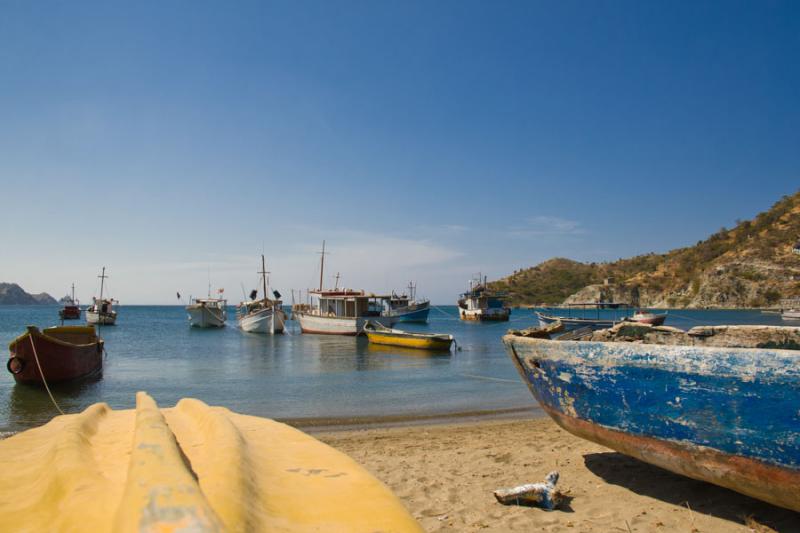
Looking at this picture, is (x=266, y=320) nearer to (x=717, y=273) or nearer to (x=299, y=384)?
(x=299, y=384)

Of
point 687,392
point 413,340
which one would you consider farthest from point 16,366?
point 413,340

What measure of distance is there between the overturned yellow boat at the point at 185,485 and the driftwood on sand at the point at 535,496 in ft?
10.5

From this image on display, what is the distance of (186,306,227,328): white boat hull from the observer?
2306 inches

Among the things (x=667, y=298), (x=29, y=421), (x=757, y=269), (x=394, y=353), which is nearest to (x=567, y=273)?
(x=667, y=298)

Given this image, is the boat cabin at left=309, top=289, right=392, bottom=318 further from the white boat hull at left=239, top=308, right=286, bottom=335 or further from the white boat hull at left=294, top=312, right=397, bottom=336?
the white boat hull at left=239, top=308, right=286, bottom=335

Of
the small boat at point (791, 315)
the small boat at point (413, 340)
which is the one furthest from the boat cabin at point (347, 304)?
the small boat at point (791, 315)

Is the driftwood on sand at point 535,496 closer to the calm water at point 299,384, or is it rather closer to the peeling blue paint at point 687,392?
the peeling blue paint at point 687,392

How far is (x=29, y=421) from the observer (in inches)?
492

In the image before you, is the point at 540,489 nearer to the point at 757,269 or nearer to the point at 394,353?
the point at 394,353

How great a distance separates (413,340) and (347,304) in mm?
13487

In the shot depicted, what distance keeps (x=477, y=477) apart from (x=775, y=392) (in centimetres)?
377

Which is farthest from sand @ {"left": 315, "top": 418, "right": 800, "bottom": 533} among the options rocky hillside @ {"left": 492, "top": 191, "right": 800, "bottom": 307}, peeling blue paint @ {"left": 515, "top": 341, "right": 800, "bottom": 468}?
rocky hillside @ {"left": 492, "top": 191, "right": 800, "bottom": 307}

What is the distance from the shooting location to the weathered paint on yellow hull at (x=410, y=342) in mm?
30328

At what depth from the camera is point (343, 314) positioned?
145 ft
